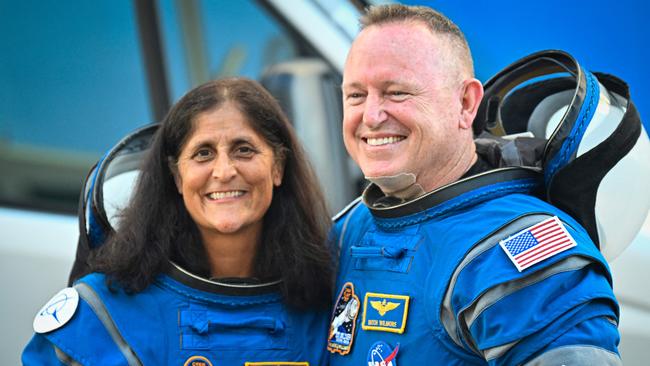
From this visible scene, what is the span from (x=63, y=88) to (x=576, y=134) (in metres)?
2.59

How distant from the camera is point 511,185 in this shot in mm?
2250

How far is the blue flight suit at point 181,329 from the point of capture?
7.70 ft

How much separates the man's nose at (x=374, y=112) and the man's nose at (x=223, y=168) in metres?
0.38

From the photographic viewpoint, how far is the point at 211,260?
8.62ft

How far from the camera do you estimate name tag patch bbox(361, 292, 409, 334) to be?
2184 mm

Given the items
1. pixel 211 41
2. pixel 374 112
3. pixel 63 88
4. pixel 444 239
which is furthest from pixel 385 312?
pixel 63 88

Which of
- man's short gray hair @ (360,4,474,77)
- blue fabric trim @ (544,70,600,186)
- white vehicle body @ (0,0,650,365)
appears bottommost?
white vehicle body @ (0,0,650,365)

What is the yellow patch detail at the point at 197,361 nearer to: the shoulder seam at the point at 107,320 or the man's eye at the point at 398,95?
the shoulder seam at the point at 107,320

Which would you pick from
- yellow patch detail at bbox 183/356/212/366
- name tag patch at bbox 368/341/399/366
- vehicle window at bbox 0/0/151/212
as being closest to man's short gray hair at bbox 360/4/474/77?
name tag patch at bbox 368/341/399/366

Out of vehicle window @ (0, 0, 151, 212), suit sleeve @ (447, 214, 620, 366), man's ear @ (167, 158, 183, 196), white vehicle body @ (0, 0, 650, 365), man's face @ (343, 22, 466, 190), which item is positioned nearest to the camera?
suit sleeve @ (447, 214, 620, 366)

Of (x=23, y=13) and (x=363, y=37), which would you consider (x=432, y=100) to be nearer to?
(x=363, y=37)

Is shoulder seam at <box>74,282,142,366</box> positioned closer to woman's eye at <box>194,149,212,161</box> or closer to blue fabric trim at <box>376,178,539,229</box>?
woman's eye at <box>194,149,212,161</box>

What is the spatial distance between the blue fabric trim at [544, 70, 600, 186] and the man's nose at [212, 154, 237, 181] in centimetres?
78

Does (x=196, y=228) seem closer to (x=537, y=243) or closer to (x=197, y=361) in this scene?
(x=197, y=361)
